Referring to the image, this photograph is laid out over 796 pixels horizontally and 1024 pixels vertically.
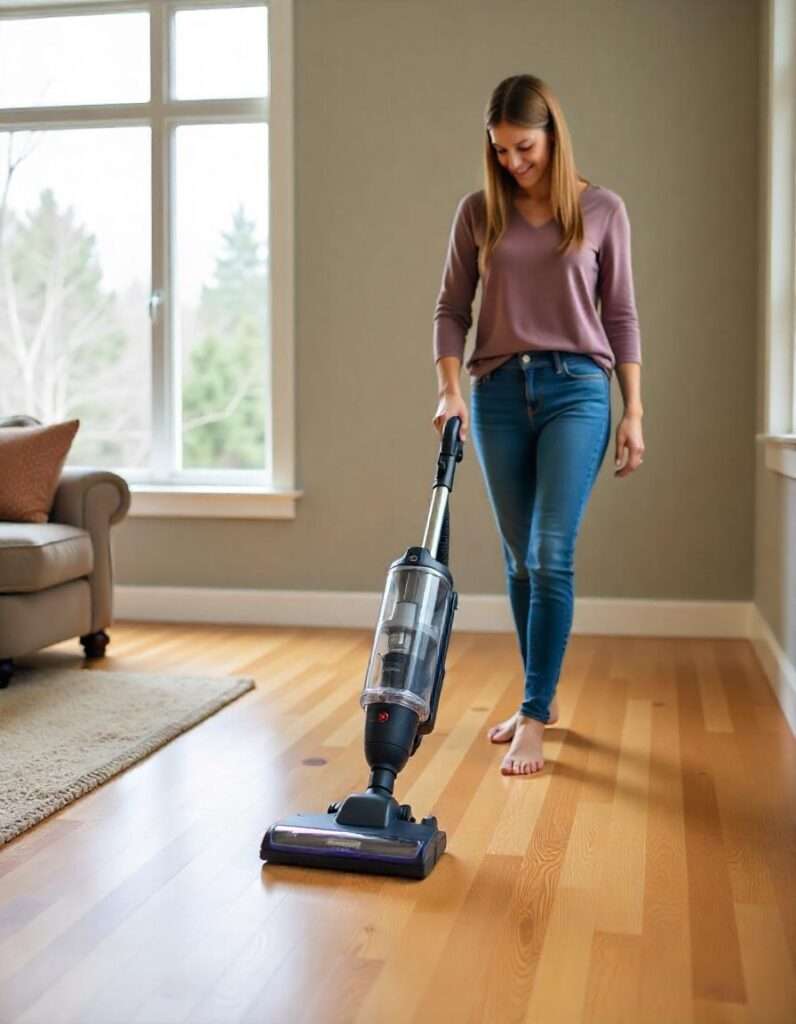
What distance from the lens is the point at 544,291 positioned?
8.65 feet

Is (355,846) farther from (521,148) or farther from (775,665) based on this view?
(775,665)

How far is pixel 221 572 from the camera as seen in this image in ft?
15.3

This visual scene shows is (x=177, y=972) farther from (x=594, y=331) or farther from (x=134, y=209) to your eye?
(x=134, y=209)

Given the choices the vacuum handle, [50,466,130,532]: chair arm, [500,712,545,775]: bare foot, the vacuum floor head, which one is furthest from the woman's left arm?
[50,466,130,532]: chair arm

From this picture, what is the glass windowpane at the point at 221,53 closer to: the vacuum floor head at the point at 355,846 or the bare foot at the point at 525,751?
the bare foot at the point at 525,751

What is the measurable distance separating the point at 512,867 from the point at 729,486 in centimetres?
255

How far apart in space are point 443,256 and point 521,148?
1902 mm

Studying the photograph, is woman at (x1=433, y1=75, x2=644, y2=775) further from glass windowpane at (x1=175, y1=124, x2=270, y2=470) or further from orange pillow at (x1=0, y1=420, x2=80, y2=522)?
glass windowpane at (x1=175, y1=124, x2=270, y2=470)

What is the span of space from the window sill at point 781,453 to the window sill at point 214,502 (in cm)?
169

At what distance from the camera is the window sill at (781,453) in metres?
3.10

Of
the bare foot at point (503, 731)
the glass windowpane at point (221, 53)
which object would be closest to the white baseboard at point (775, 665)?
the bare foot at point (503, 731)

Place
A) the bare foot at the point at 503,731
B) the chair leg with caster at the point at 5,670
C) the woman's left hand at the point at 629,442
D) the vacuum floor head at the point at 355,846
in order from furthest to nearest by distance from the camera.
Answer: the chair leg with caster at the point at 5,670
the bare foot at the point at 503,731
the woman's left hand at the point at 629,442
the vacuum floor head at the point at 355,846

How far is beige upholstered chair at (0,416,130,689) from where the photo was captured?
3391 mm

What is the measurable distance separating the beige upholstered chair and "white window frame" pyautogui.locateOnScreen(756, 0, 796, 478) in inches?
78.6
